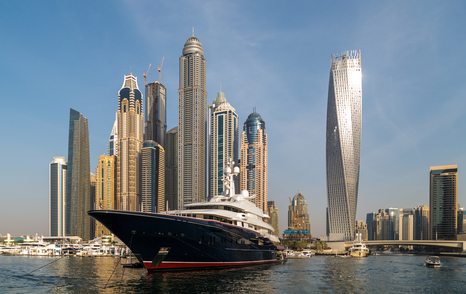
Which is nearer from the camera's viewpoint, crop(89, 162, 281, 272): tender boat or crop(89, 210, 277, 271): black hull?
crop(89, 210, 277, 271): black hull

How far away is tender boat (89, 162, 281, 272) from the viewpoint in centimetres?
5384

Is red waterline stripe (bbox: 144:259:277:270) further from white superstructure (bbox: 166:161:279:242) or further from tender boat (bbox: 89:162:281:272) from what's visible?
white superstructure (bbox: 166:161:279:242)

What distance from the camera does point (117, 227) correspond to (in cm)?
5450

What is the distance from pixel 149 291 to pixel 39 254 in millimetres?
132937

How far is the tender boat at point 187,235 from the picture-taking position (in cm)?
5384

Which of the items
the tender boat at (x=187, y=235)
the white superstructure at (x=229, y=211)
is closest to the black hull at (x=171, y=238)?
the tender boat at (x=187, y=235)

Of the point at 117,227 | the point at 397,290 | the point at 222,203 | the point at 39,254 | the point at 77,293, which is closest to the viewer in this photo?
the point at 77,293

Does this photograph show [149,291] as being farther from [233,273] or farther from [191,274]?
[233,273]

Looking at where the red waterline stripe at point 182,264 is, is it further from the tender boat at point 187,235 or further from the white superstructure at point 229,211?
the white superstructure at point 229,211

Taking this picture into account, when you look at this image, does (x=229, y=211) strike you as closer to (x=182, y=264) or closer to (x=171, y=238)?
(x=182, y=264)

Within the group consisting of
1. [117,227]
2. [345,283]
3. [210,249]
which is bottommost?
[345,283]

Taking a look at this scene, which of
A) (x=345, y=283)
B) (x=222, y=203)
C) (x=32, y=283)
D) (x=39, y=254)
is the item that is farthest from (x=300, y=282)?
(x=39, y=254)

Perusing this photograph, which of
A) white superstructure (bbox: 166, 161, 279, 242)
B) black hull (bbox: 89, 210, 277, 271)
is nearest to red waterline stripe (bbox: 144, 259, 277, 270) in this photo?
black hull (bbox: 89, 210, 277, 271)

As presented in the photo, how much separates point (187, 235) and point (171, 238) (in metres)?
2.23
